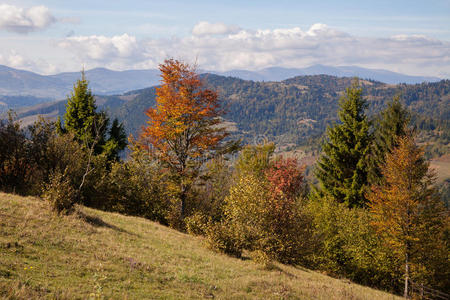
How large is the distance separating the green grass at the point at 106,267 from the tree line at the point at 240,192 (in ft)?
7.43

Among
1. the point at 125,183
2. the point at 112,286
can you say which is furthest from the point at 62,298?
the point at 125,183

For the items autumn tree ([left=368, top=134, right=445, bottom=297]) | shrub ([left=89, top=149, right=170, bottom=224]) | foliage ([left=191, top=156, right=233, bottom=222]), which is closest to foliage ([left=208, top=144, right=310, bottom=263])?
autumn tree ([left=368, top=134, right=445, bottom=297])

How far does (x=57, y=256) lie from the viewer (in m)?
12.5

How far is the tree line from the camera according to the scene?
930 inches

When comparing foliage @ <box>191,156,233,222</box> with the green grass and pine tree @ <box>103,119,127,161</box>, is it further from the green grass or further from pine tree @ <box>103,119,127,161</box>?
pine tree @ <box>103,119,127,161</box>

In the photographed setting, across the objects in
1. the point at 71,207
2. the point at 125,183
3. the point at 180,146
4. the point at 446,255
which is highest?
the point at 180,146

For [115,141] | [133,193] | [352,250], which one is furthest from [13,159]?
[352,250]

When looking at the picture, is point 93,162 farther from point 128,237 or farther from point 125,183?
point 128,237

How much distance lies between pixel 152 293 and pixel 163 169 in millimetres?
21579

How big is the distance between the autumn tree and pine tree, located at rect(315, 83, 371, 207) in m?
11.7

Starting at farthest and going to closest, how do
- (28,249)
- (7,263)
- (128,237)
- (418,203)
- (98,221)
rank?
(418,203) → (98,221) → (128,237) → (28,249) → (7,263)

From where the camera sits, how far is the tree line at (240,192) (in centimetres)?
2361

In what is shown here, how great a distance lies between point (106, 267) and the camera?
41.3 feet

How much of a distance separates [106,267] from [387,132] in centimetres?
3667
